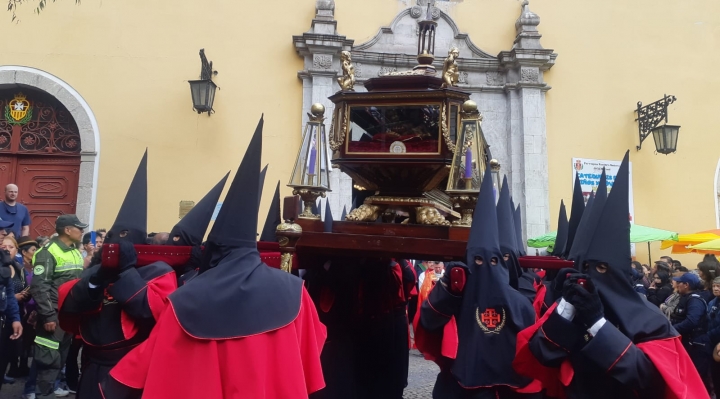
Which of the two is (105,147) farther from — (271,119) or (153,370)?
(153,370)

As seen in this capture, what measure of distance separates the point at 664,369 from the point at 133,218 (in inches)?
109

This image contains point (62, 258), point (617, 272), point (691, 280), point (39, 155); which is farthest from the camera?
point (39, 155)

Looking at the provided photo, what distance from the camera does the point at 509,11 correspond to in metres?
10.0

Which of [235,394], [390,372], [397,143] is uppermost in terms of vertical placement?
[397,143]

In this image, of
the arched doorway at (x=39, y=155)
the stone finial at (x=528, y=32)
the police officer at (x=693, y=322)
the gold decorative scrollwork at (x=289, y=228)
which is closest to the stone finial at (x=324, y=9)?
the stone finial at (x=528, y=32)

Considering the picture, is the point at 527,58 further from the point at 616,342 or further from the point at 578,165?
the point at 616,342

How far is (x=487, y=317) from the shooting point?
2971 millimetres

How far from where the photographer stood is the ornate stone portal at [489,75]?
9.28m

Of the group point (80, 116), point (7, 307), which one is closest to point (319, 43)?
point (80, 116)

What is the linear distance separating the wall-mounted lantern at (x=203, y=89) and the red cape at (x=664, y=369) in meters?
7.30

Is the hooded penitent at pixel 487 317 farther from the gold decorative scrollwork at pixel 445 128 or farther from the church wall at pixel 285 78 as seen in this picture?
the church wall at pixel 285 78

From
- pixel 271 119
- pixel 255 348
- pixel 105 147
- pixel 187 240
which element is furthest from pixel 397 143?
pixel 105 147

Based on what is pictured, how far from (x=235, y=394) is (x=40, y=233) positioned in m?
8.41

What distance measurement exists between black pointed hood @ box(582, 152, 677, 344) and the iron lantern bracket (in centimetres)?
823
